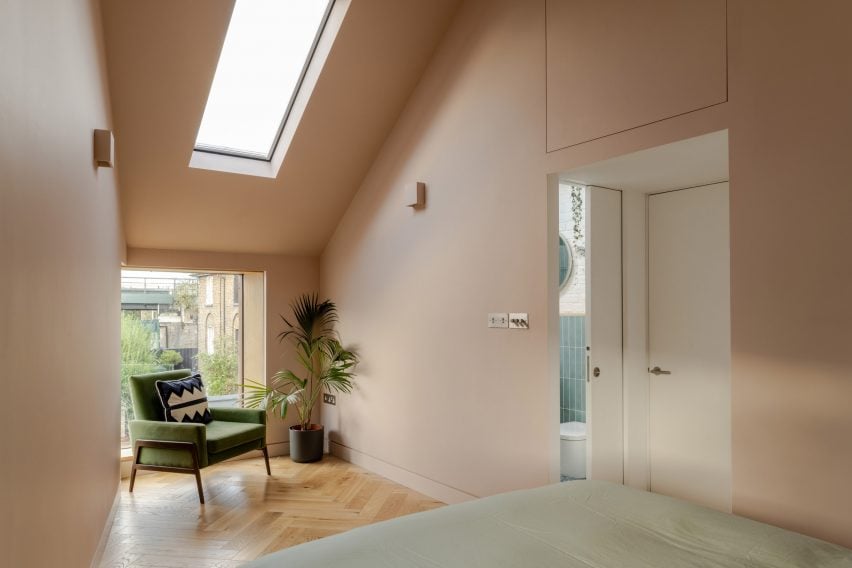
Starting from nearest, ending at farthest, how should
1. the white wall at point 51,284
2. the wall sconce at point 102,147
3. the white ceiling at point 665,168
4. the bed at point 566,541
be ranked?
the white wall at point 51,284, the bed at point 566,541, the white ceiling at point 665,168, the wall sconce at point 102,147

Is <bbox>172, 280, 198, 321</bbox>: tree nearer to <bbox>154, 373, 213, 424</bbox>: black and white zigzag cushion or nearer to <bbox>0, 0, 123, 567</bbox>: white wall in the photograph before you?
<bbox>154, 373, 213, 424</bbox>: black and white zigzag cushion

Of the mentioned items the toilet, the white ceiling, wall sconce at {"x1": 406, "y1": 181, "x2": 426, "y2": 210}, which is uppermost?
wall sconce at {"x1": 406, "y1": 181, "x2": 426, "y2": 210}

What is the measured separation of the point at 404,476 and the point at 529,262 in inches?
84.6

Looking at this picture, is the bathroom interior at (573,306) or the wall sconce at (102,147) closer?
the wall sconce at (102,147)

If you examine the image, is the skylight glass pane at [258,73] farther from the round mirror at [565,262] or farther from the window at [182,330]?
the round mirror at [565,262]

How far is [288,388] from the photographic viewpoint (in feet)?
19.5

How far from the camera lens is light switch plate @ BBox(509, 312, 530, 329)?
3.69 metres

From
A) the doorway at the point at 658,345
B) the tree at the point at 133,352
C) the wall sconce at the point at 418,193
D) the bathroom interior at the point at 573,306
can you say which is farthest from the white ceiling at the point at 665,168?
the tree at the point at 133,352

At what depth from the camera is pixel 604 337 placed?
3.86 meters

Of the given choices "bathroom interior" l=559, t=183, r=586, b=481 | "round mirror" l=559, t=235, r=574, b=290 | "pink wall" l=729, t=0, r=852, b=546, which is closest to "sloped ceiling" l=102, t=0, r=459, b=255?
"bathroom interior" l=559, t=183, r=586, b=481

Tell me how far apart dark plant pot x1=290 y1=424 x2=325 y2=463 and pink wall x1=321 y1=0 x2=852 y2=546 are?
0.88ft

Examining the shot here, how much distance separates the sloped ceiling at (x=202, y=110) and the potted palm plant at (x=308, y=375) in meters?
0.71

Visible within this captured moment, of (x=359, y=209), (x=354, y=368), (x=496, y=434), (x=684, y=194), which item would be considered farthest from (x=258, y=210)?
(x=684, y=194)

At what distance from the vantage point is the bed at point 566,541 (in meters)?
1.81
